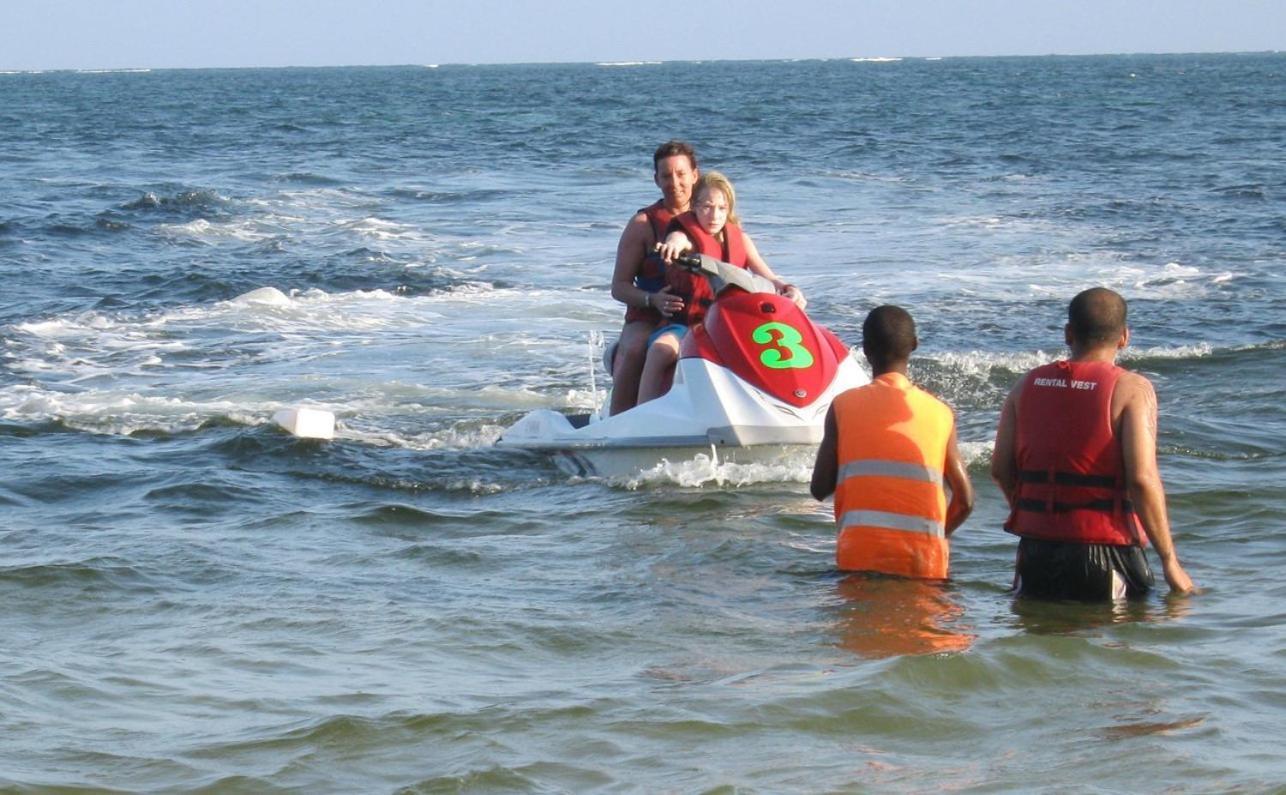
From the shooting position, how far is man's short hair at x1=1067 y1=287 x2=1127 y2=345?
5.36 metres

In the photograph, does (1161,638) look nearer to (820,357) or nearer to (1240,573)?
(1240,573)

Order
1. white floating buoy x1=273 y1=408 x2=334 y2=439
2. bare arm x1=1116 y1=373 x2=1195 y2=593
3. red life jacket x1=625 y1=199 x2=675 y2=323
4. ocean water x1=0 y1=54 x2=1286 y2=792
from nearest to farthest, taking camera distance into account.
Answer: ocean water x1=0 y1=54 x2=1286 y2=792
bare arm x1=1116 y1=373 x2=1195 y2=593
red life jacket x1=625 y1=199 x2=675 y2=323
white floating buoy x1=273 y1=408 x2=334 y2=439

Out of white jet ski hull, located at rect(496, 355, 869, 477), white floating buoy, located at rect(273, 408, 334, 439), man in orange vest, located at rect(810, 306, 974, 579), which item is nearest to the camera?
man in orange vest, located at rect(810, 306, 974, 579)

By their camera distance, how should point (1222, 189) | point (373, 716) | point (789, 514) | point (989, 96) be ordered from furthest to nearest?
point (989, 96) < point (1222, 189) < point (789, 514) < point (373, 716)

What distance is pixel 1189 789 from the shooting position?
4379 millimetres

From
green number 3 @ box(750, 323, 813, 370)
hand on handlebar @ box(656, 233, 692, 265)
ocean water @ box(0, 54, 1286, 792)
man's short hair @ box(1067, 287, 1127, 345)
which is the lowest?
ocean water @ box(0, 54, 1286, 792)

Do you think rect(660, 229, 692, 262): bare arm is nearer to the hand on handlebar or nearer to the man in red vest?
the hand on handlebar

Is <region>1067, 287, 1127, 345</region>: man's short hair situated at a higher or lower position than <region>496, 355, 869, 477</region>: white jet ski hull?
higher

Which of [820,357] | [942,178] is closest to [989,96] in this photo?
[942,178]

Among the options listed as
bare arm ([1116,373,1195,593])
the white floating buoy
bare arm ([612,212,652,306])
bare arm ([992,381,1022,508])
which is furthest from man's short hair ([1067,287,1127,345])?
the white floating buoy

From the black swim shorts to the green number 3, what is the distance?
2.32 metres

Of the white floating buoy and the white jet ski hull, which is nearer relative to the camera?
the white jet ski hull

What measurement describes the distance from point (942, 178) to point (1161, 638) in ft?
80.2

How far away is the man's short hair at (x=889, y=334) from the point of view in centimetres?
→ 562
